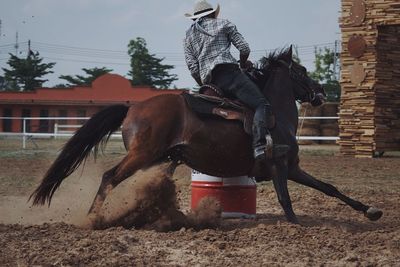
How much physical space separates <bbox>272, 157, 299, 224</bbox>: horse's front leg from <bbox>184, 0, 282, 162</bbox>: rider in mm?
325

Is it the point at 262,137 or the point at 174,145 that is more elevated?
the point at 262,137

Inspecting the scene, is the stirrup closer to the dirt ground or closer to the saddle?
the saddle

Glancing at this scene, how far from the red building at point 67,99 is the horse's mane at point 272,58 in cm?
4240

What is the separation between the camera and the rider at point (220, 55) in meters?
7.40

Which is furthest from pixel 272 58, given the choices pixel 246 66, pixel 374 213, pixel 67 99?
pixel 67 99

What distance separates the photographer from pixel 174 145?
287 inches

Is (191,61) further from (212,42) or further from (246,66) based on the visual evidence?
(246,66)

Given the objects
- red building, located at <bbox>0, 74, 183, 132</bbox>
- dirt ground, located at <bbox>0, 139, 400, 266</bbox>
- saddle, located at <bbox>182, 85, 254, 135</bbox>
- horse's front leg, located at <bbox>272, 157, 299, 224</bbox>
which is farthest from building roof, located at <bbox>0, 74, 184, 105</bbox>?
horse's front leg, located at <bbox>272, 157, 299, 224</bbox>

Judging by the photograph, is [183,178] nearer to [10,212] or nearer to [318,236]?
[10,212]

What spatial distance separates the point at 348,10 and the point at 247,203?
13.8 m

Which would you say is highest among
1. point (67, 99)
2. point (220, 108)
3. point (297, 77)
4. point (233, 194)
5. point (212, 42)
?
point (67, 99)

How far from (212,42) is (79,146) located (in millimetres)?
1970

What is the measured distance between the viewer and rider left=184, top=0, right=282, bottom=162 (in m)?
7.40

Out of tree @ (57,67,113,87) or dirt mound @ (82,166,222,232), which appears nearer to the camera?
dirt mound @ (82,166,222,232)
